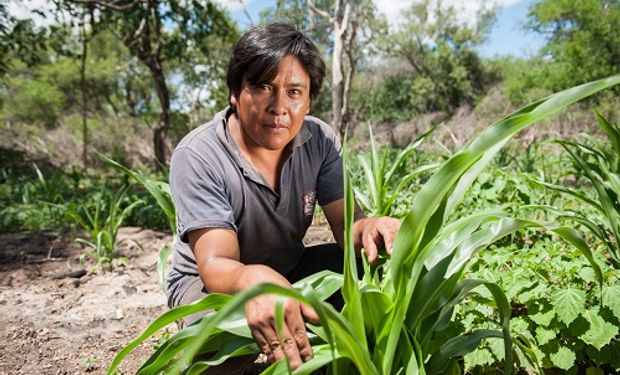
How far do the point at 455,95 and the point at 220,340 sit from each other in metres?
22.3

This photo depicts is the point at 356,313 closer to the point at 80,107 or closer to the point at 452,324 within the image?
the point at 452,324

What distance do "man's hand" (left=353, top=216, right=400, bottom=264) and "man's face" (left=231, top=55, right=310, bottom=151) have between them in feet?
1.14

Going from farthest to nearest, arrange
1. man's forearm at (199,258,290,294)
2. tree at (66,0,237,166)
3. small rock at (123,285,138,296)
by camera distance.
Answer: tree at (66,0,237,166) → small rock at (123,285,138,296) → man's forearm at (199,258,290,294)

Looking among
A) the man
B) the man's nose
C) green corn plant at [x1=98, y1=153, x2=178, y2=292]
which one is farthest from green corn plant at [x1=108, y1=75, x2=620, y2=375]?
green corn plant at [x1=98, y1=153, x2=178, y2=292]

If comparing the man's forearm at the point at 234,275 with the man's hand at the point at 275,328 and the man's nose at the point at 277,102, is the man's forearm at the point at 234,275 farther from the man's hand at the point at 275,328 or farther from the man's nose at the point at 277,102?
the man's nose at the point at 277,102

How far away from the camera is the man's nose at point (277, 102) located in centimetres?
127

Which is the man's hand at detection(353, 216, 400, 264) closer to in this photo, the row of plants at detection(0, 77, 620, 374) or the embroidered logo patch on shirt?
the row of plants at detection(0, 77, 620, 374)

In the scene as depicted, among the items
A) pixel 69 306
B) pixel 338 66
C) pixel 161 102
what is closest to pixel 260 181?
pixel 69 306

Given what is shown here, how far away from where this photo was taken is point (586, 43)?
13.9 metres

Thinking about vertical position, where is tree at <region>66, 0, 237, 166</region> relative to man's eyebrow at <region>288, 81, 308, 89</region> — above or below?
above

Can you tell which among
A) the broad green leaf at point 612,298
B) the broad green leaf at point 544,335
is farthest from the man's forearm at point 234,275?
the broad green leaf at point 612,298

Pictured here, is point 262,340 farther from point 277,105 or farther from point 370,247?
point 277,105

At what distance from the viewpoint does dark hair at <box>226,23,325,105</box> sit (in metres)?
1.24

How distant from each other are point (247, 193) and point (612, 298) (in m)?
1.02
